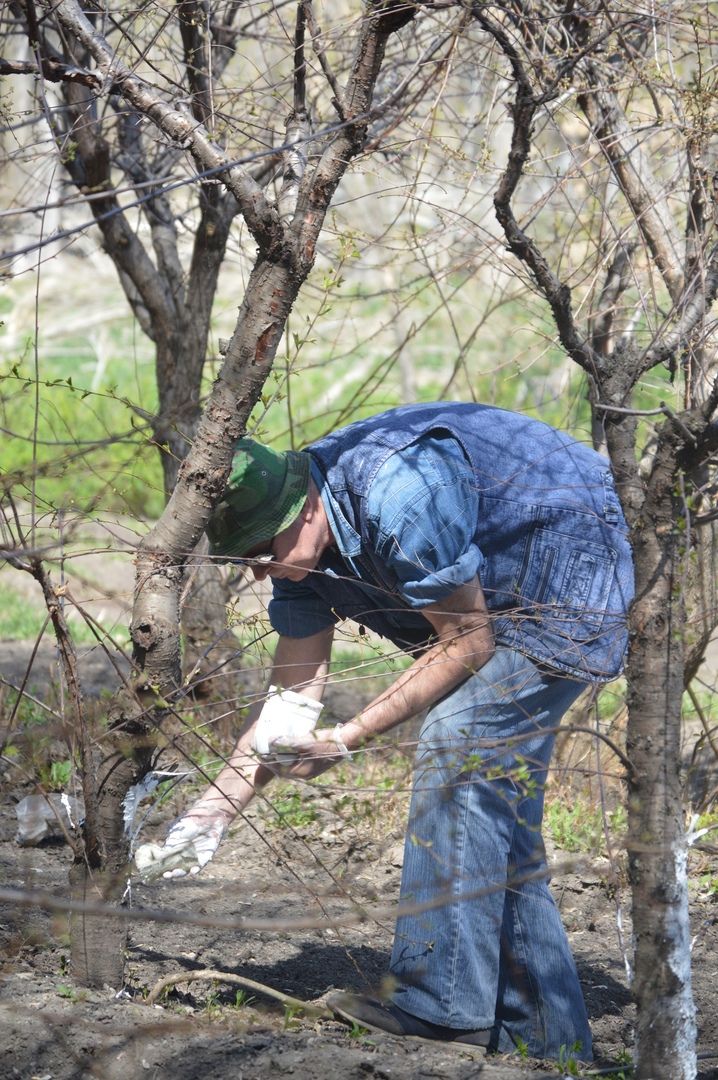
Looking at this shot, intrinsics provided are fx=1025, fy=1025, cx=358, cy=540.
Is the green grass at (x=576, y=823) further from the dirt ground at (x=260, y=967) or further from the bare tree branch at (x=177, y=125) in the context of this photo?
the bare tree branch at (x=177, y=125)

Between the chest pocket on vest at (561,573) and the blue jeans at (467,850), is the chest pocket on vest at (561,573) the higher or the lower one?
the higher one

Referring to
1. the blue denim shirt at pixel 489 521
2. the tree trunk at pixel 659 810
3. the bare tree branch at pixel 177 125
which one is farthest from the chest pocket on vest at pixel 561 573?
the bare tree branch at pixel 177 125

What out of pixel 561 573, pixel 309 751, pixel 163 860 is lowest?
pixel 163 860

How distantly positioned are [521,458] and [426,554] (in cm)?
37

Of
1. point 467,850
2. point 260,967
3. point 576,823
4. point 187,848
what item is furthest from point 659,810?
point 576,823

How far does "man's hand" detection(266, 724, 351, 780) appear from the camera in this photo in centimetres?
221

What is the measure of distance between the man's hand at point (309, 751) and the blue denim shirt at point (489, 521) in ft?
→ 0.91

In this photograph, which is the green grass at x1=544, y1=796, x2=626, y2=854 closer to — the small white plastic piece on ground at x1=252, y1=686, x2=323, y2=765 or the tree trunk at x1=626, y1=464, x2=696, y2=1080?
the small white plastic piece on ground at x1=252, y1=686, x2=323, y2=765

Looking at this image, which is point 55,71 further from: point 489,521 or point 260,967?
point 260,967

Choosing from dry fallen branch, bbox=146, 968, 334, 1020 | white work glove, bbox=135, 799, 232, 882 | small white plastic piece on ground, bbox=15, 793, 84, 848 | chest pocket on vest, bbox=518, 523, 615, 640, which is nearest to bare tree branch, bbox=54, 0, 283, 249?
chest pocket on vest, bbox=518, 523, 615, 640

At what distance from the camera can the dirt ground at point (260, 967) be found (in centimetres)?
189

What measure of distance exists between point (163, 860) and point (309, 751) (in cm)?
43

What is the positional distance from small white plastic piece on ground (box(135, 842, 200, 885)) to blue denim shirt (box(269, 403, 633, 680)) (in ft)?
2.22

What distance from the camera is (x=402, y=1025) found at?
2295mm
